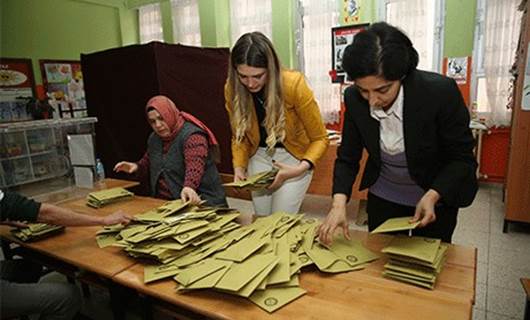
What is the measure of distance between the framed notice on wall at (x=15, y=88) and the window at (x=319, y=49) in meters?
4.12

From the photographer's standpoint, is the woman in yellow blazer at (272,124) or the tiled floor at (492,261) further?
the tiled floor at (492,261)

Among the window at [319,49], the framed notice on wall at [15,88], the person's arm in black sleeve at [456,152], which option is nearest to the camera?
the person's arm in black sleeve at [456,152]

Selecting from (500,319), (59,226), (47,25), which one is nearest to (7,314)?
(59,226)

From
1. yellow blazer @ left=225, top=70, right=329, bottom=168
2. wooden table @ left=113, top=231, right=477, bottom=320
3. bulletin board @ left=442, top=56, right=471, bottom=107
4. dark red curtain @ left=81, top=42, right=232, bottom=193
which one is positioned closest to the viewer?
wooden table @ left=113, top=231, right=477, bottom=320

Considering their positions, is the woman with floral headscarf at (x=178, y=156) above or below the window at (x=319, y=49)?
below

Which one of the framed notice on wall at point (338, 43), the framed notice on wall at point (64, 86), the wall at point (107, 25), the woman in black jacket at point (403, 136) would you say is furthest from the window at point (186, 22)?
the woman in black jacket at point (403, 136)

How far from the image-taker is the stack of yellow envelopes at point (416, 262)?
957mm

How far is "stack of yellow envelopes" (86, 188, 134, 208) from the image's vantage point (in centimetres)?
190

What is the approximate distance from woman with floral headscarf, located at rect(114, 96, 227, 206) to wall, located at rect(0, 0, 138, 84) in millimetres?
4715

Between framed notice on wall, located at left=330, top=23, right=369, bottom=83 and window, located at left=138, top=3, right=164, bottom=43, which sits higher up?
window, located at left=138, top=3, right=164, bottom=43

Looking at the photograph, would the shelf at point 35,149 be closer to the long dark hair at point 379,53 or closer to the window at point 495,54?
the long dark hair at point 379,53

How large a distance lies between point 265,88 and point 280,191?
0.50m

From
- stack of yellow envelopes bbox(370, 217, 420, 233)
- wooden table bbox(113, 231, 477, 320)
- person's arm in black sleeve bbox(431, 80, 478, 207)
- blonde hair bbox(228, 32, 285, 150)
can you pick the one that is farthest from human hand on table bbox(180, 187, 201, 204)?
person's arm in black sleeve bbox(431, 80, 478, 207)

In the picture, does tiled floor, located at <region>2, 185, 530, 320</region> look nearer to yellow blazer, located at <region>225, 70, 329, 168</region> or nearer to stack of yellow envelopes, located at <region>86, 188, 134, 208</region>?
stack of yellow envelopes, located at <region>86, 188, 134, 208</region>
